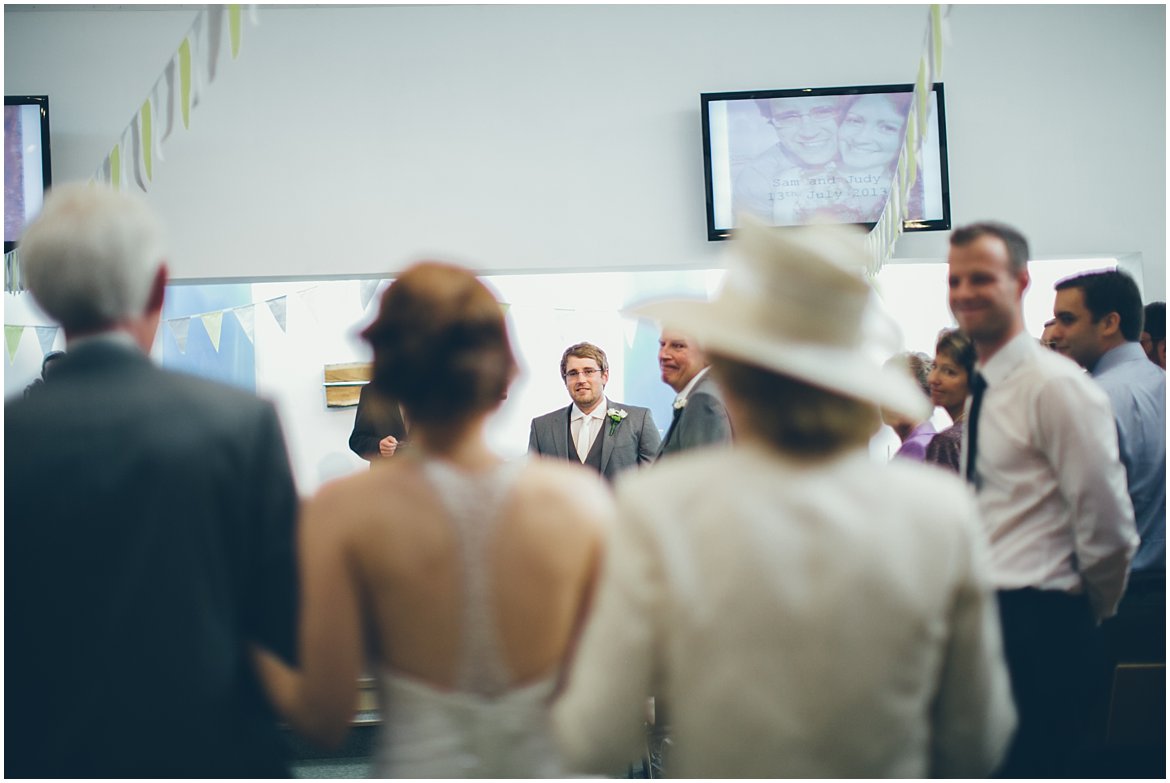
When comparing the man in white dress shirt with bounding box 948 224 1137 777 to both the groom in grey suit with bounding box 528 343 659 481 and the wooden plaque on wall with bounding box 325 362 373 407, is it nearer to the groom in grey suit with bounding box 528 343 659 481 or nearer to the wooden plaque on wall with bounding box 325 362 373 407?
the groom in grey suit with bounding box 528 343 659 481

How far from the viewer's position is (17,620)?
127 cm

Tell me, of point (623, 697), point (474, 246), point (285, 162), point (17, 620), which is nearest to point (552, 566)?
point (623, 697)

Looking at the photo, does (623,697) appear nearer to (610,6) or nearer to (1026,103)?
(610,6)

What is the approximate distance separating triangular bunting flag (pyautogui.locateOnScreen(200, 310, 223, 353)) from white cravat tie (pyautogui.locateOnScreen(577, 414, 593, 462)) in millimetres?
1766

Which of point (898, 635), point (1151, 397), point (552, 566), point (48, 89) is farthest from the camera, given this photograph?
point (48, 89)

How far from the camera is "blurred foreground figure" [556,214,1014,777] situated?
1.17 meters

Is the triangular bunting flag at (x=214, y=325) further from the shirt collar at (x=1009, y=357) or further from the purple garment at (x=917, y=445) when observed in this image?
the shirt collar at (x=1009, y=357)

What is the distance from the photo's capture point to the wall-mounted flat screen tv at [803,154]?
15.9ft

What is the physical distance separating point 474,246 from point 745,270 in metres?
3.71

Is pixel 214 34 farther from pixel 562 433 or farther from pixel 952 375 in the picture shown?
pixel 562 433

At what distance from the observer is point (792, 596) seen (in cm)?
116

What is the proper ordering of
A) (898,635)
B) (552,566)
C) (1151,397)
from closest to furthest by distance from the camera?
1. (898,635)
2. (552,566)
3. (1151,397)

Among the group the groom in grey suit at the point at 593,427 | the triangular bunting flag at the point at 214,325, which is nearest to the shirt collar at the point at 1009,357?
the groom in grey suit at the point at 593,427

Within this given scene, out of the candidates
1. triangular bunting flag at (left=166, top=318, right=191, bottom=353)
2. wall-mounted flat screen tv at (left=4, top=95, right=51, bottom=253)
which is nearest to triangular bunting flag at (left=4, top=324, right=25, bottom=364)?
wall-mounted flat screen tv at (left=4, top=95, right=51, bottom=253)
